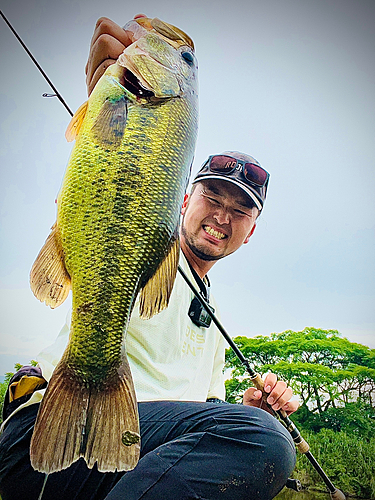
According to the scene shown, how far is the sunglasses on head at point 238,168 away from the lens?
2869 mm

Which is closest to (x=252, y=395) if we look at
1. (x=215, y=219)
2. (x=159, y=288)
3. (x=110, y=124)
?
(x=215, y=219)

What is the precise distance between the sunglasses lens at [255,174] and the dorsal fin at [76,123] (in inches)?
63.3

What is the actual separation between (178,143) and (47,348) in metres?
1.11

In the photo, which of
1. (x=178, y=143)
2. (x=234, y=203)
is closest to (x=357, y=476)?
(x=234, y=203)

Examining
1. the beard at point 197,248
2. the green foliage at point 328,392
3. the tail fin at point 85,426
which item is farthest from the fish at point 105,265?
the green foliage at point 328,392

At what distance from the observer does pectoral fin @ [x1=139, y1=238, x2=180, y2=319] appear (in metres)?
1.34

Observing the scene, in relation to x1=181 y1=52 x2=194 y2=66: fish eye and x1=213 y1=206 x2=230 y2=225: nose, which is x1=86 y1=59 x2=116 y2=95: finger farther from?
x1=213 y1=206 x2=230 y2=225: nose

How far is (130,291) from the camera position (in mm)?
1295

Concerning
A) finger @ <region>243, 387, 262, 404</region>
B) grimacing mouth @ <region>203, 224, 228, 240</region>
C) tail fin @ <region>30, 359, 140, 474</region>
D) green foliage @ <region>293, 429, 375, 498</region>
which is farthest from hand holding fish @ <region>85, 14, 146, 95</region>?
green foliage @ <region>293, 429, 375, 498</region>

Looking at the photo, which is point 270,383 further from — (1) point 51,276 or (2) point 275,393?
(1) point 51,276

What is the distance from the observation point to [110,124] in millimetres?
1349

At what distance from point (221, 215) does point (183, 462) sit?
5.34 feet

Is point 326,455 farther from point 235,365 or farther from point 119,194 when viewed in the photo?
point 119,194

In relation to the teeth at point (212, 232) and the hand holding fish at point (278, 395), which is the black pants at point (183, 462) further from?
the teeth at point (212, 232)
